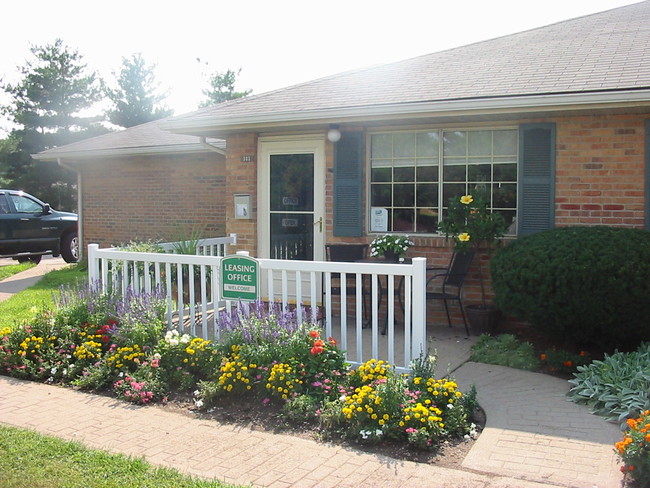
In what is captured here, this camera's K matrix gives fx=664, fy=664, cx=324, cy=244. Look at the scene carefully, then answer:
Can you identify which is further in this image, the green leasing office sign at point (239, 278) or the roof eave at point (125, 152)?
the roof eave at point (125, 152)

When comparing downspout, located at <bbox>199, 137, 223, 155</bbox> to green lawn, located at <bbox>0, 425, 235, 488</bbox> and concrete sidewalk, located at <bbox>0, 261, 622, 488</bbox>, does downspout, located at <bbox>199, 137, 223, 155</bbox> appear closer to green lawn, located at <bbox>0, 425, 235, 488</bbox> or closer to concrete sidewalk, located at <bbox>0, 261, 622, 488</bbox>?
concrete sidewalk, located at <bbox>0, 261, 622, 488</bbox>

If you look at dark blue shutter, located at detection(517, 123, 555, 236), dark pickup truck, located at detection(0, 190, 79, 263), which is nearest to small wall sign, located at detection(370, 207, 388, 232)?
dark blue shutter, located at detection(517, 123, 555, 236)

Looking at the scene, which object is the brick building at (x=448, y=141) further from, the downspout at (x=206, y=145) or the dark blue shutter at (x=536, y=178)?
the downspout at (x=206, y=145)

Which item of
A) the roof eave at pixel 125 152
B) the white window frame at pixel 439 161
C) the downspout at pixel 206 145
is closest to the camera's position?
the white window frame at pixel 439 161

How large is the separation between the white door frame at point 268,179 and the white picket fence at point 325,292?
1.32ft

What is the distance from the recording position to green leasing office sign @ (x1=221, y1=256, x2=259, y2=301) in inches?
227

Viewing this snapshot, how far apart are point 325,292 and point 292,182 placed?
2.13m

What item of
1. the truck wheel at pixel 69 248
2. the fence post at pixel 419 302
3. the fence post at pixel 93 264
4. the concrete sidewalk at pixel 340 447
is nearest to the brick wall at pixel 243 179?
the fence post at pixel 93 264

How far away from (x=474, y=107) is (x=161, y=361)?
396cm

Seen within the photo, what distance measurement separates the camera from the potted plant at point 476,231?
7238 millimetres

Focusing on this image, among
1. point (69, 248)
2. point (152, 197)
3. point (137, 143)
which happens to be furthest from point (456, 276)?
point (69, 248)

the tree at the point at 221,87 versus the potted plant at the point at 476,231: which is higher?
the tree at the point at 221,87

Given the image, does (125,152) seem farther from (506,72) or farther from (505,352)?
(505,352)

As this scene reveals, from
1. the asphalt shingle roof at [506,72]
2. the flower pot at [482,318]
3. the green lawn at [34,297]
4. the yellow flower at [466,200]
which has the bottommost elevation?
the green lawn at [34,297]
